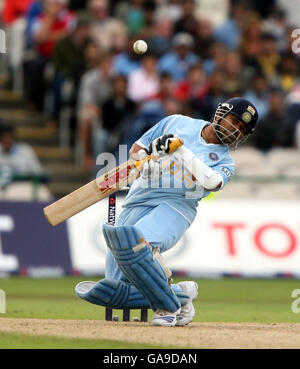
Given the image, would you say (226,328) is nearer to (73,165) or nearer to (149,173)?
(149,173)

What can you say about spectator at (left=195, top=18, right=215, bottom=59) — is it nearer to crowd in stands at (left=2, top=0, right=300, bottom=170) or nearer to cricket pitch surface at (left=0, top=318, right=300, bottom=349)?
crowd in stands at (left=2, top=0, right=300, bottom=170)

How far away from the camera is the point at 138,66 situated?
18.6m

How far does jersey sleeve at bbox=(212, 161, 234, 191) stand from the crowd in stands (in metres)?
7.73

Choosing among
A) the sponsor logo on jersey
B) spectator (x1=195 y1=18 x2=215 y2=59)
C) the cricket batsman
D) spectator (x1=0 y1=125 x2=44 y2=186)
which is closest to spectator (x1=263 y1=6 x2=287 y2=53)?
spectator (x1=195 y1=18 x2=215 y2=59)

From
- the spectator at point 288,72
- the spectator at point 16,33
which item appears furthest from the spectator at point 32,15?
the spectator at point 288,72

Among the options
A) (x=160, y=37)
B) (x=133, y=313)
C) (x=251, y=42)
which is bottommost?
(x=133, y=313)

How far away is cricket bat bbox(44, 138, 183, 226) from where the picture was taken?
8672 mm

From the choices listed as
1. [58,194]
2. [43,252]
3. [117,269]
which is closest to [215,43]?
[58,194]

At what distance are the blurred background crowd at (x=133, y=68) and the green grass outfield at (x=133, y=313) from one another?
3.10 m

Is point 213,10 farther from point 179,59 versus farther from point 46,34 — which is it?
point 46,34

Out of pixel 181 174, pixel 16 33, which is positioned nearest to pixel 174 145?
pixel 181 174

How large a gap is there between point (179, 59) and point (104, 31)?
5.13 feet

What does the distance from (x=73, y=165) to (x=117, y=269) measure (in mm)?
Result: 9722

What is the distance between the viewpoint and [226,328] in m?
9.09
